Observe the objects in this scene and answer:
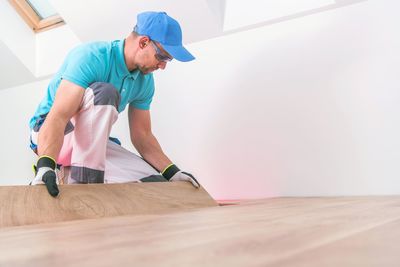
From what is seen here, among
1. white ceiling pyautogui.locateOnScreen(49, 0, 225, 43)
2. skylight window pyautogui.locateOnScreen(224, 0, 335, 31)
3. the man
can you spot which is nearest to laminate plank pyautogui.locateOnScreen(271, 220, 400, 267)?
the man

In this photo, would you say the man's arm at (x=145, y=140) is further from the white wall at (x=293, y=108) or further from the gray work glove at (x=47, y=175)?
the gray work glove at (x=47, y=175)

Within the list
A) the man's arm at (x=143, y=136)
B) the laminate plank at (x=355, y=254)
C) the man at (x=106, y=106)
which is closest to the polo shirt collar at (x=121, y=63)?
the man at (x=106, y=106)

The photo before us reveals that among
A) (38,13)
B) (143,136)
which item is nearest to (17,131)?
(38,13)

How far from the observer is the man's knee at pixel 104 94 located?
158cm

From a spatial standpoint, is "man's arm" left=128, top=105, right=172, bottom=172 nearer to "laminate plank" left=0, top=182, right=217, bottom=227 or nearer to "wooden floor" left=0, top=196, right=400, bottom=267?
"laminate plank" left=0, top=182, right=217, bottom=227

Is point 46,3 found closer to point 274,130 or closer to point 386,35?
point 274,130

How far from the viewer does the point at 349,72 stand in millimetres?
2053

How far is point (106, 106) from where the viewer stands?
159 cm

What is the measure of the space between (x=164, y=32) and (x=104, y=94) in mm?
404

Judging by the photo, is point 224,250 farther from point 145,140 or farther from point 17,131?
point 17,131

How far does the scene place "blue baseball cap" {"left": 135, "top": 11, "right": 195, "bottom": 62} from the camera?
176 cm

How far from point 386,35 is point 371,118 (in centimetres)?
41

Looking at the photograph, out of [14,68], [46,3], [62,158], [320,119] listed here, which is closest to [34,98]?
[14,68]

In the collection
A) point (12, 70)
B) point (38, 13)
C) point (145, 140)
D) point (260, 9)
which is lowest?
point (145, 140)
